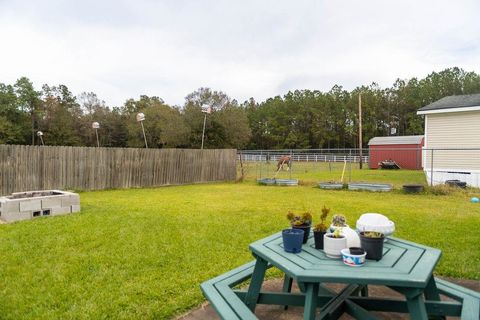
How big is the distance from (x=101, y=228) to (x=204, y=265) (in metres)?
2.38

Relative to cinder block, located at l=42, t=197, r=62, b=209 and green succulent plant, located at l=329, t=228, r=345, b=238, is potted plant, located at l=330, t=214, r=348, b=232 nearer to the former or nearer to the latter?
green succulent plant, located at l=329, t=228, r=345, b=238

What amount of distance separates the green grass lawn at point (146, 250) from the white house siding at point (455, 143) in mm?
5028

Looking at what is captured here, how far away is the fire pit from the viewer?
18.0 ft

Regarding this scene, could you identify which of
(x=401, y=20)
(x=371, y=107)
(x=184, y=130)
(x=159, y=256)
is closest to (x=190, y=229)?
(x=159, y=256)

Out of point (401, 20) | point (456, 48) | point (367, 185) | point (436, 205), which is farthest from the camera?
point (456, 48)

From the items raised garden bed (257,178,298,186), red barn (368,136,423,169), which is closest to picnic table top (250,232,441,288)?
raised garden bed (257,178,298,186)

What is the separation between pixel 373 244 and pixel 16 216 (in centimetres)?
613

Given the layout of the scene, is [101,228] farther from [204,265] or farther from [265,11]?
[265,11]

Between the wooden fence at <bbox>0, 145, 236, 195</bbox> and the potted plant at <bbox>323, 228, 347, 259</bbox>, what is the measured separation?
9880 millimetres

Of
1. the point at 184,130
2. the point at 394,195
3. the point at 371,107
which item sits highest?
the point at 371,107

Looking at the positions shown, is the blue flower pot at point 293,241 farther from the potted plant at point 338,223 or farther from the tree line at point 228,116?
the tree line at point 228,116

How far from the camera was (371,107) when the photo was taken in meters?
44.4

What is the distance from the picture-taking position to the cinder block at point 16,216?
18.0 ft

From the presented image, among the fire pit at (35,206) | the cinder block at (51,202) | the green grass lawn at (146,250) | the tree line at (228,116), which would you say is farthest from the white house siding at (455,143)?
the tree line at (228,116)
